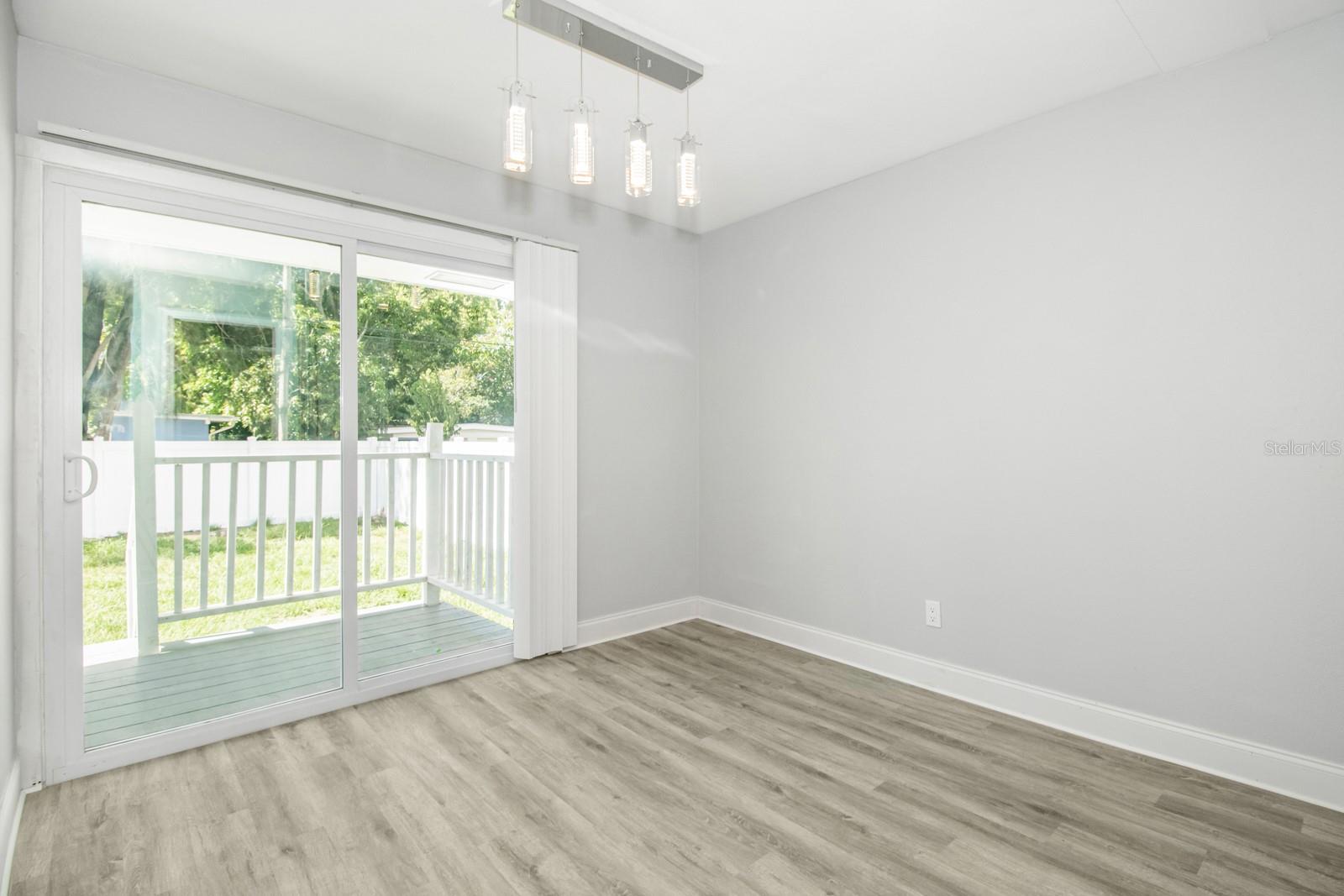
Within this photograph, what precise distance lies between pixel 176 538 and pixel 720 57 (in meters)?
2.84

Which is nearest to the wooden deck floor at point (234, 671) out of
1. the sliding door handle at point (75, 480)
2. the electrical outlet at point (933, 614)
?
the sliding door handle at point (75, 480)

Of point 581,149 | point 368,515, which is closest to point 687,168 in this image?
point 581,149

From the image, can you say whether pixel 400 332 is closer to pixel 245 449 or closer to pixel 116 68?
pixel 245 449

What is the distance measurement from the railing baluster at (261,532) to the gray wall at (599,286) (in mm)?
1292

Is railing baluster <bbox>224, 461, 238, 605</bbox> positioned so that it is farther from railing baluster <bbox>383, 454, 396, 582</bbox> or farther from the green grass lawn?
railing baluster <bbox>383, 454, 396, 582</bbox>

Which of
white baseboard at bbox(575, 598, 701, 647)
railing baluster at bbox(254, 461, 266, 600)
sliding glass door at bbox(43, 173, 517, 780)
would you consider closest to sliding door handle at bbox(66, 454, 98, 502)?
sliding glass door at bbox(43, 173, 517, 780)

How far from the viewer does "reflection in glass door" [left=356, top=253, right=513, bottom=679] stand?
123 inches

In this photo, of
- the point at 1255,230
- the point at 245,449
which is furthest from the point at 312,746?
the point at 1255,230

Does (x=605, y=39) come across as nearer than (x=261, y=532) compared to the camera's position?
Yes

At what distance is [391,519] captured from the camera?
10.5 ft

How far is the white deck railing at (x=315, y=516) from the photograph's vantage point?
2582mm

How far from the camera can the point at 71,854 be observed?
1.92m

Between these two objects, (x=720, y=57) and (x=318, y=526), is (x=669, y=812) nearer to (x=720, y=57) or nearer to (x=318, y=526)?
(x=318, y=526)

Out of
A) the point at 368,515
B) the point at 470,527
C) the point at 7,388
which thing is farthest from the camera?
the point at 470,527
